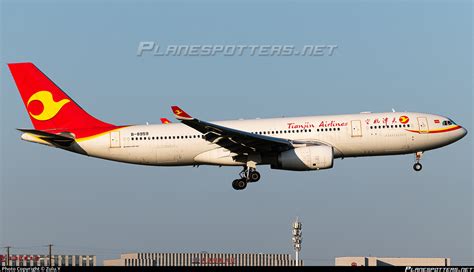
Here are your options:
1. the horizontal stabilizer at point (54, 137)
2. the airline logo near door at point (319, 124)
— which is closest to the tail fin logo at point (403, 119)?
the airline logo near door at point (319, 124)

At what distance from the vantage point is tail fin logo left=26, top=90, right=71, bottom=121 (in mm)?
58125

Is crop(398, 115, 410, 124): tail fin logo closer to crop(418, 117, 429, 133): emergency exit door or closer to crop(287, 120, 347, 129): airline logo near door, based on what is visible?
crop(418, 117, 429, 133): emergency exit door

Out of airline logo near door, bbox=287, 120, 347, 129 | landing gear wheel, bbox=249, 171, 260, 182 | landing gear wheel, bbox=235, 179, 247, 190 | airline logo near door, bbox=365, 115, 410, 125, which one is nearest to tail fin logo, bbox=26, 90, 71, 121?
landing gear wheel, bbox=235, 179, 247, 190

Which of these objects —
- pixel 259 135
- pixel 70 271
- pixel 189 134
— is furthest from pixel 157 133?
pixel 70 271

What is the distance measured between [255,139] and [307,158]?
10.5ft

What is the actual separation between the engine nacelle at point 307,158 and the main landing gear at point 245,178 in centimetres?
202

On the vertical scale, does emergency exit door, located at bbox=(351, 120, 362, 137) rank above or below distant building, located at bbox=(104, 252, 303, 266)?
above

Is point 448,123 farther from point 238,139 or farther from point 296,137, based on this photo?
point 238,139

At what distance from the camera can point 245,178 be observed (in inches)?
2173

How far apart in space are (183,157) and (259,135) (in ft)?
17.3

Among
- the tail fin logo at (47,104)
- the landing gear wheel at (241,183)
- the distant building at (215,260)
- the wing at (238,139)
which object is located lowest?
the distant building at (215,260)

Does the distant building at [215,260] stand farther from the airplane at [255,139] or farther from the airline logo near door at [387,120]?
the airline logo near door at [387,120]

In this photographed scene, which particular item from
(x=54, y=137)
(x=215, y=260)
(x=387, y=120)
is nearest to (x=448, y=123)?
(x=387, y=120)

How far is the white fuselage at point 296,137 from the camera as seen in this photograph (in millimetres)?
53281
